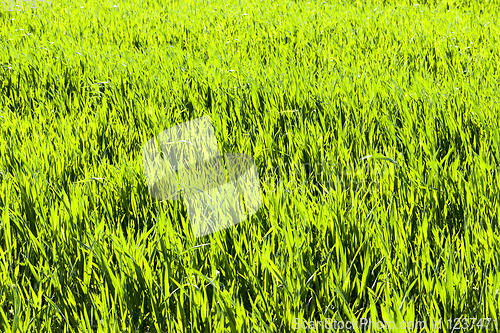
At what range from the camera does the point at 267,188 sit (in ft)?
4.96

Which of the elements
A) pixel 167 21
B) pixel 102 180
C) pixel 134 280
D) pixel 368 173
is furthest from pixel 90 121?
pixel 167 21

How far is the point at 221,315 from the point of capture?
95cm

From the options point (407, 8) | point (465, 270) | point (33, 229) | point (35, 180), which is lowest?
point (465, 270)

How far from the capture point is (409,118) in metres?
1.87

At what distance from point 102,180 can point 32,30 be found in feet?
10.8

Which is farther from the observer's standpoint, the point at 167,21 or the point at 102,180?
the point at 167,21

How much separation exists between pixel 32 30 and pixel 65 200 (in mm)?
3466

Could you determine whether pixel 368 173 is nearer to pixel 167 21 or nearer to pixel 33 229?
pixel 33 229

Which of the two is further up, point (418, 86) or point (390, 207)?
point (418, 86)

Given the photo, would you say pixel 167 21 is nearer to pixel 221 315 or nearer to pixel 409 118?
pixel 409 118

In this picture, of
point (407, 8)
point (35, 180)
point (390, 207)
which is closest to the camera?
point (390, 207)

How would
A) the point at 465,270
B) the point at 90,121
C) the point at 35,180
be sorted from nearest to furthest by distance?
the point at 465,270 → the point at 35,180 → the point at 90,121

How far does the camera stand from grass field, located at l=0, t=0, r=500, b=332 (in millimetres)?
1039

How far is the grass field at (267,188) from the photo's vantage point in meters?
1.04
